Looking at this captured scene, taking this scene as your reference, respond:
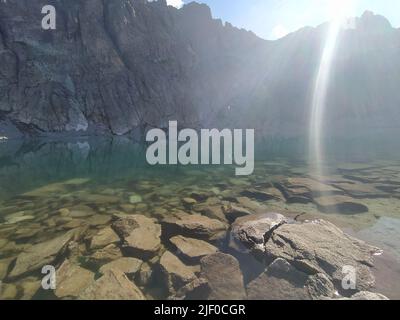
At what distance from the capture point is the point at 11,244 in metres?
8.76

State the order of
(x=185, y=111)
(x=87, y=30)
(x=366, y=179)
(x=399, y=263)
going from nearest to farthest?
1. (x=399, y=263)
2. (x=366, y=179)
3. (x=87, y=30)
4. (x=185, y=111)

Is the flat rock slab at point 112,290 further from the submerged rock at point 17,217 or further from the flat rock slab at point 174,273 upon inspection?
the submerged rock at point 17,217

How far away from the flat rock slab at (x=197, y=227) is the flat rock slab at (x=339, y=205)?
5.54 metres

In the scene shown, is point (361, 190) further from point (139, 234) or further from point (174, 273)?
point (174, 273)

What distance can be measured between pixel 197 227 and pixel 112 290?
4.14 meters

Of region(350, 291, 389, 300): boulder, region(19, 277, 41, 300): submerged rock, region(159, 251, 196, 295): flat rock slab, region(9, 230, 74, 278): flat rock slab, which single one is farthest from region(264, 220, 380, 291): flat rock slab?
region(9, 230, 74, 278): flat rock slab

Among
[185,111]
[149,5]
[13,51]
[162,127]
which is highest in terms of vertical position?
[149,5]

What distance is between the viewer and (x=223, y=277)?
22.8ft

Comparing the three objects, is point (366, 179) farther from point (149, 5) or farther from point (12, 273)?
point (149, 5)

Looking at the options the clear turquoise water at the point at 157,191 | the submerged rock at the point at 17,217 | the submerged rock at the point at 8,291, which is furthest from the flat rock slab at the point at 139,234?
the submerged rock at the point at 17,217

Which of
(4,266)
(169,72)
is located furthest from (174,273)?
(169,72)

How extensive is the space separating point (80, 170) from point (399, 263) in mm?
22563

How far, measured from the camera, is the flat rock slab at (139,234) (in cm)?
825

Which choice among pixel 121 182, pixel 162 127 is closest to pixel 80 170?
pixel 121 182
